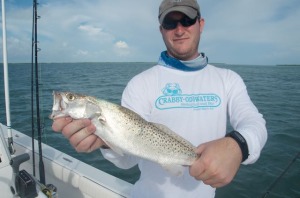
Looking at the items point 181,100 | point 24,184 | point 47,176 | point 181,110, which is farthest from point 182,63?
point 47,176

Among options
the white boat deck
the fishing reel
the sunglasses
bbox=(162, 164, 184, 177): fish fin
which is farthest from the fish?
the white boat deck

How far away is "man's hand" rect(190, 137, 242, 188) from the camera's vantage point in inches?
74.1

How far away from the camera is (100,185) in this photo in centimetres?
434

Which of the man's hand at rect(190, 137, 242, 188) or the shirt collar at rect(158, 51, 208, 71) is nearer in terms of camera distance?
the man's hand at rect(190, 137, 242, 188)

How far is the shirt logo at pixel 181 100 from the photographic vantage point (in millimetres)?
2688

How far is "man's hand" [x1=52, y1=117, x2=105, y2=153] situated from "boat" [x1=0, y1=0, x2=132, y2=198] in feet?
4.38

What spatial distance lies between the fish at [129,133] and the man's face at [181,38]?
0.93 meters

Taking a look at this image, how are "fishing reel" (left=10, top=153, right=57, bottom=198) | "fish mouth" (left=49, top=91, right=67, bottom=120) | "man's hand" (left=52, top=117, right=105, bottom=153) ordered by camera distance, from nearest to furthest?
"man's hand" (left=52, top=117, right=105, bottom=153), "fish mouth" (left=49, top=91, right=67, bottom=120), "fishing reel" (left=10, top=153, right=57, bottom=198)

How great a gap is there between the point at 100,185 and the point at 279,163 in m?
7.26

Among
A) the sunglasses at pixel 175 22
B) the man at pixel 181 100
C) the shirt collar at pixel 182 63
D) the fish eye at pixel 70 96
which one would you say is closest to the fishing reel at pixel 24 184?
the man at pixel 181 100

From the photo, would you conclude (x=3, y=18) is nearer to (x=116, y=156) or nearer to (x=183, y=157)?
(x=116, y=156)

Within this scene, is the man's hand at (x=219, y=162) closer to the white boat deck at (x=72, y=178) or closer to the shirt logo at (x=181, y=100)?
the shirt logo at (x=181, y=100)

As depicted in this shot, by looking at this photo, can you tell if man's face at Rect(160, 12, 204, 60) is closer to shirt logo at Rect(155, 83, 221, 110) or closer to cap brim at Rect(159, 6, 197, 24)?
cap brim at Rect(159, 6, 197, 24)

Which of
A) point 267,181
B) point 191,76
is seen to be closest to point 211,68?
point 191,76
